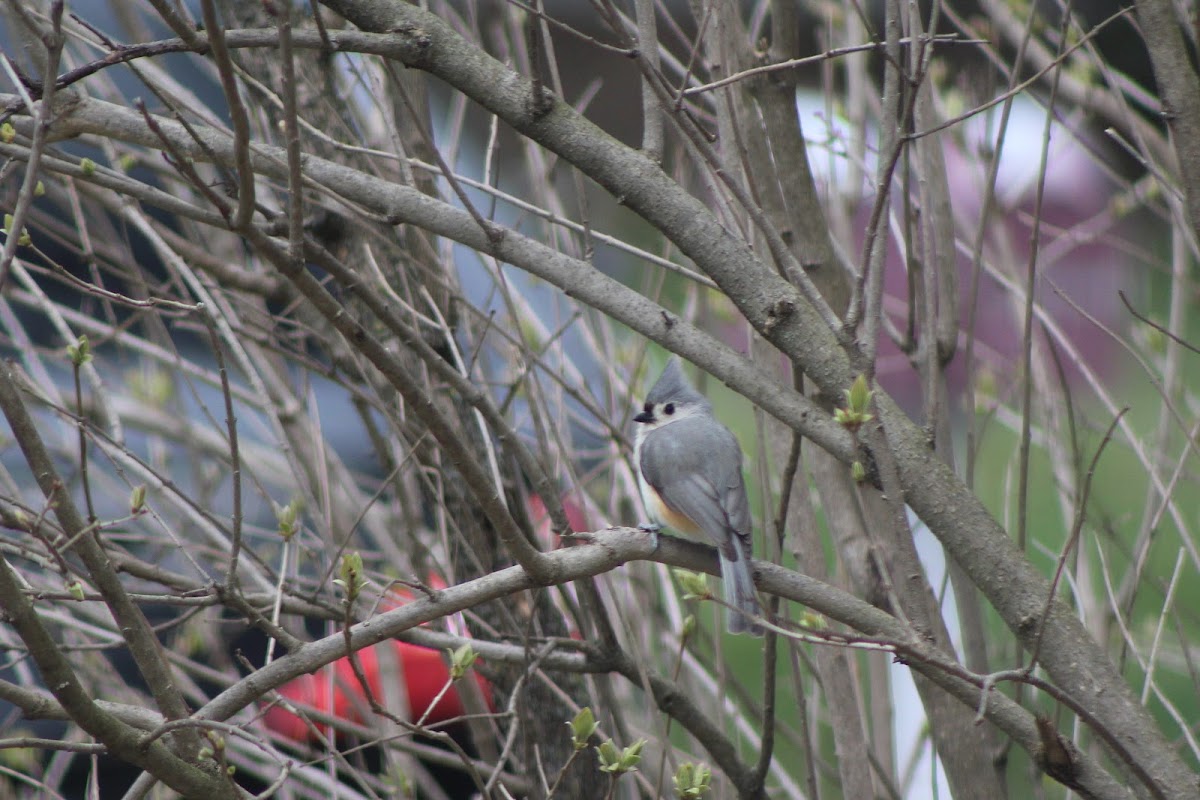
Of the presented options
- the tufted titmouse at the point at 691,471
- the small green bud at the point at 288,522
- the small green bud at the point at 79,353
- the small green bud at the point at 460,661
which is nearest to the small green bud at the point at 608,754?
the small green bud at the point at 460,661

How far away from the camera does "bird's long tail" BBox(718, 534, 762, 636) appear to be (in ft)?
8.00

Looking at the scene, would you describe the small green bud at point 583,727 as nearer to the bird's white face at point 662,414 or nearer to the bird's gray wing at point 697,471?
A: the bird's gray wing at point 697,471

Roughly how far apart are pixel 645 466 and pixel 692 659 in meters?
0.75

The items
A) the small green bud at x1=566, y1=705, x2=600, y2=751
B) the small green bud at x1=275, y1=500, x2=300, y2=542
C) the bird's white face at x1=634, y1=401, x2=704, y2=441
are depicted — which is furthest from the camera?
the bird's white face at x1=634, y1=401, x2=704, y2=441

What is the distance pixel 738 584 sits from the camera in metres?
2.45

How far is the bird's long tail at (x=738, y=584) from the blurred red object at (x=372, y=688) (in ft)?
4.17

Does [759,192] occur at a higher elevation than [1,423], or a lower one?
higher

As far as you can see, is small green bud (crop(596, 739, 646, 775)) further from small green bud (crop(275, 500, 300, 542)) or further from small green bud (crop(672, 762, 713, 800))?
small green bud (crop(275, 500, 300, 542))

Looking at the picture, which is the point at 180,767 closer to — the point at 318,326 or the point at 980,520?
the point at 980,520

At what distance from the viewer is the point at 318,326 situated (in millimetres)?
3637

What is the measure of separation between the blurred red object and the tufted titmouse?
92 cm

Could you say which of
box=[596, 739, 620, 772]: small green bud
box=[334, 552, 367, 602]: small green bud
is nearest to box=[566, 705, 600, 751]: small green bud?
box=[596, 739, 620, 772]: small green bud

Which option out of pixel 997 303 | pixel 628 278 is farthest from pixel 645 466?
pixel 997 303

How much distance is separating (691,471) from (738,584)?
0.56m
